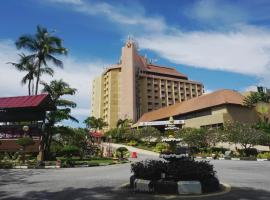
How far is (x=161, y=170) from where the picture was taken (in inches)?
463

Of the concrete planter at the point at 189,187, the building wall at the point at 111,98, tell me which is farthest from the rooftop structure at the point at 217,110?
the concrete planter at the point at 189,187

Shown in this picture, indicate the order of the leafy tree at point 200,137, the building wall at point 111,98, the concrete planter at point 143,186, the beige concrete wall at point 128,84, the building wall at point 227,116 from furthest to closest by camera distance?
the building wall at point 111,98 → the beige concrete wall at point 128,84 → the building wall at point 227,116 → the leafy tree at point 200,137 → the concrete planter at point 143,186

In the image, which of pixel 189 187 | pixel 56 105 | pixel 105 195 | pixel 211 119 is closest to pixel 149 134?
pixel 211 119

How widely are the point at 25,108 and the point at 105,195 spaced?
25.2 metres

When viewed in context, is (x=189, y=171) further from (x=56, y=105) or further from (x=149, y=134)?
(x=149, y=134)

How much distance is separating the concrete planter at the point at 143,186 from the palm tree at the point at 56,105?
2195cm

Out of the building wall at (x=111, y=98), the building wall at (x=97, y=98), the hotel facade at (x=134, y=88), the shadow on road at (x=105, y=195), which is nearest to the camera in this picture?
the shadow on road at (x=105, y=195)

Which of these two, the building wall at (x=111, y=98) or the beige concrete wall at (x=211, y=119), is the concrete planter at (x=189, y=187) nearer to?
the beige concrete wall at (x=211, y=119)

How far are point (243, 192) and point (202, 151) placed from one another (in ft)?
121

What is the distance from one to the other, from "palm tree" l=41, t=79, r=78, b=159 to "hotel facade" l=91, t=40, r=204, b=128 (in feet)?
226

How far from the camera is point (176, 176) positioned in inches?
454

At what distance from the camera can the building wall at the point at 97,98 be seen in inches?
4767

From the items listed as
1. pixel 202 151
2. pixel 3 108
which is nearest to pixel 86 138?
pixel 3 108

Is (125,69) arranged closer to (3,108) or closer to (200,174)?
(3,108)
